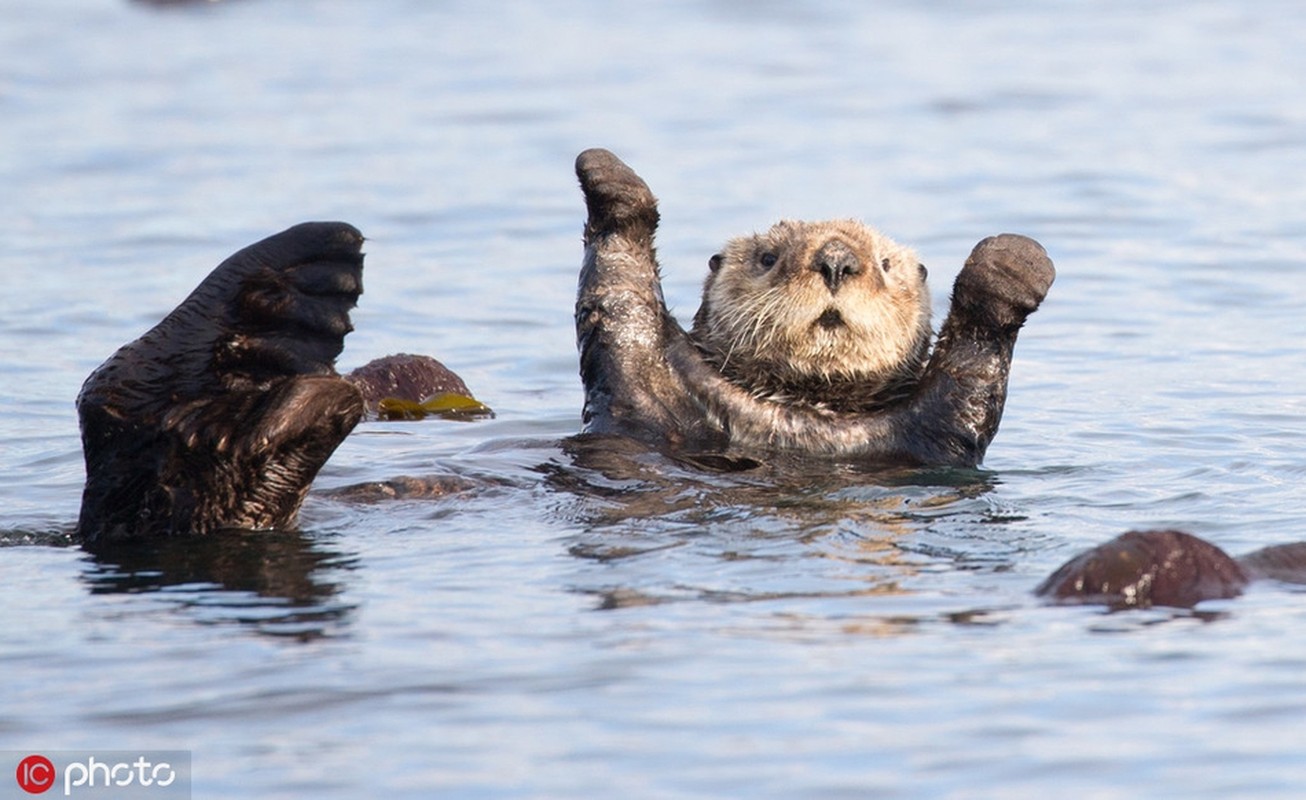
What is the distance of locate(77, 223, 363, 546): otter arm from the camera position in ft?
18.8

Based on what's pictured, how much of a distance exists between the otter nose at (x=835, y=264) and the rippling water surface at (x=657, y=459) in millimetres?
695

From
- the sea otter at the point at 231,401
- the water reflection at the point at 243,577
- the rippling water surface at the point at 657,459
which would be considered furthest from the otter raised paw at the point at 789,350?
the water reflection at the point at 243,577

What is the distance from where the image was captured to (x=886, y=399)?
750 centimetres

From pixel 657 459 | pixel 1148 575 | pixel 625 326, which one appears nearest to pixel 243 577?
pixel 657 459

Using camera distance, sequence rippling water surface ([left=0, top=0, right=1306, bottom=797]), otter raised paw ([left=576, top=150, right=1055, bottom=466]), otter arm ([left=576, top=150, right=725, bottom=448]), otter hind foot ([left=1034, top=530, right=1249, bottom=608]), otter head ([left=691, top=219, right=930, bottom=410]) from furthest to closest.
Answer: otter arm ([left=576, top=150, right=725, bottom=448]), otter head ([left=691, top=219, right=930, bottom=410]), otter raised paw ([left=576, top=150, right=1055, bottom=466]), otter hind foot ([left=1034, top=530, right=1249, bottom=608]), rippling water surface ([left=0, top=0, right=1306, bottom=797])

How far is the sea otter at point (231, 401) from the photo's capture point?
5738 millimetres

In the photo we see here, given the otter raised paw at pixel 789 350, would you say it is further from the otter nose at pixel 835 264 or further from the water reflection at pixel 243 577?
the water reflection at pixel 243 577

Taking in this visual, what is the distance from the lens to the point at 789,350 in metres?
7.43

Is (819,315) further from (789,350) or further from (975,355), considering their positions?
(975,355)

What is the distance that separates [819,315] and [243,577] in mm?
2603

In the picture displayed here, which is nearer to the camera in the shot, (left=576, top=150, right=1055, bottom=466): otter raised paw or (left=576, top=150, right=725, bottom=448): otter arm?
(left=576, top=150, right=1055, bottom=466): otter raised paw

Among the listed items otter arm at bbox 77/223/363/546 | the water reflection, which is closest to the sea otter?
otter arm at bbox 77/223/363/546

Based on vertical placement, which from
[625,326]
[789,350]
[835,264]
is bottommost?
[789,350]

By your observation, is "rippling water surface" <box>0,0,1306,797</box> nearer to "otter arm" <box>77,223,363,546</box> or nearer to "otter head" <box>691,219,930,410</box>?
"otter arm" <box>77,223,363,546</box>
